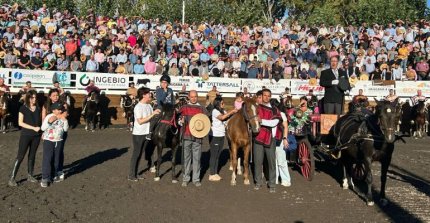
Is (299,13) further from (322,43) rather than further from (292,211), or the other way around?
(292,211)

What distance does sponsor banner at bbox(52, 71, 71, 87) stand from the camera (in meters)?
23.8

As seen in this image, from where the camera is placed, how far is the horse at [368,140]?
9.84 m

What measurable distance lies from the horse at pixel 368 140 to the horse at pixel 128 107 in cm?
1267

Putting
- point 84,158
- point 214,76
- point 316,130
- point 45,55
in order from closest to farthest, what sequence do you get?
point 316,130 < point 84,158 < point 45,55 < point 214,76

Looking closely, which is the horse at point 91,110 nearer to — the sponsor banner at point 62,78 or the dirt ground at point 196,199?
the sponsor banner at point 62,78

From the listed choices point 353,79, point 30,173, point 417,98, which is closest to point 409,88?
point 417,98

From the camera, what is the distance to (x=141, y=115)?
1175 cm

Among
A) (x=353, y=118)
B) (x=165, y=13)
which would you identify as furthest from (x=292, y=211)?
(x=165, y=13)

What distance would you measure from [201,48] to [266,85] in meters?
4.26

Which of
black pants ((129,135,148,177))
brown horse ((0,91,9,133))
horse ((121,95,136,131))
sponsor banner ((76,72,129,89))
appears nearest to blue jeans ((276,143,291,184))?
black pants ((129,135,148,177))

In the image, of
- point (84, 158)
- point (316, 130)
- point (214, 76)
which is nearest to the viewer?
point (316, 130)

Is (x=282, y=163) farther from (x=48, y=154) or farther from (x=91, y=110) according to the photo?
(x=91, y=110)

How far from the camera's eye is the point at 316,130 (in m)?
12.9

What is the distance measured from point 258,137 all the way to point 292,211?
203 cm
